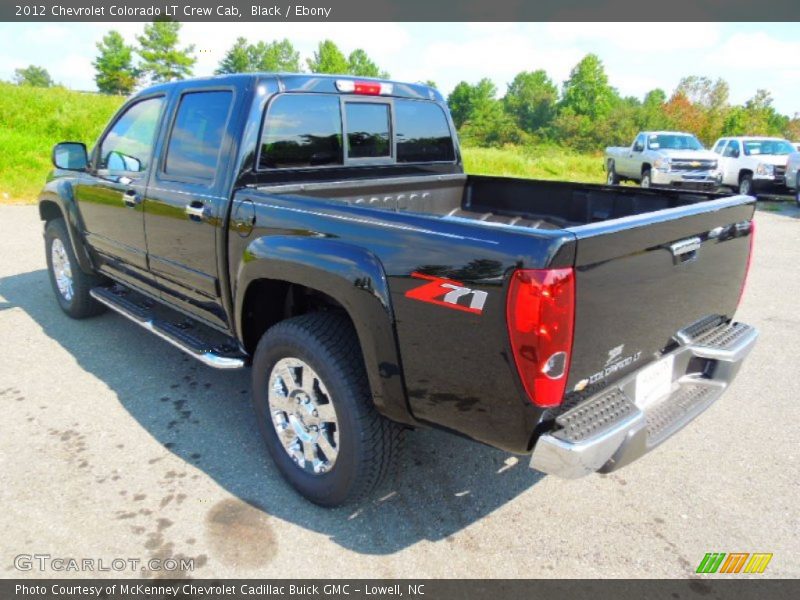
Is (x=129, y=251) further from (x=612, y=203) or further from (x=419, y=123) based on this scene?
(x=612, y=203)

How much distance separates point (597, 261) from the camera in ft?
6.40

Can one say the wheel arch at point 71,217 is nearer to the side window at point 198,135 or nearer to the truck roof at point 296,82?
the truck roof at point 296,82

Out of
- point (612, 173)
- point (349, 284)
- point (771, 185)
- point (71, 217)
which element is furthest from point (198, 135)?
point (612, 173)

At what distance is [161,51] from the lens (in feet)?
221

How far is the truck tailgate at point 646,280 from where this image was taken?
197 cm

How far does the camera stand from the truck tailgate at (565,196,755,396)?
197 cm

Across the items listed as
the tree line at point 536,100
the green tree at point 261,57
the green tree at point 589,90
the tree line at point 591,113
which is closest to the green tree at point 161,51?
the tree line at point 536,100

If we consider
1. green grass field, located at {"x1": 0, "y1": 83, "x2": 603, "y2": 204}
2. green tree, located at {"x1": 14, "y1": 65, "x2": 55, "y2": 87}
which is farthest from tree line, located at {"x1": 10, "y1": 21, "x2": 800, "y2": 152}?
green tree, located at {"x1": 14, "y1": 65, "x2": 55, "y2": 87}

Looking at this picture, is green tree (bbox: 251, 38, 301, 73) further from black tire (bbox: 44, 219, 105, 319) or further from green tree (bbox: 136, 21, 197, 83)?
black tire (bbox: 44, 219, 105, 319)

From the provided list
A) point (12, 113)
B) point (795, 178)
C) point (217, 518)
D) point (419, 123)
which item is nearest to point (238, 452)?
point (217, 518)

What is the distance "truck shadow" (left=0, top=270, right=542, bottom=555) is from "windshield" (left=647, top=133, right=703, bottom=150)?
16.4 metres

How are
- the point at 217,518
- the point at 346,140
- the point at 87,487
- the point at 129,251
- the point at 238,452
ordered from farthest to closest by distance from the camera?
the point at 129,251 < the point at 346,140 < the point at 238,452 < the point at 87,487 < the point at 217,518

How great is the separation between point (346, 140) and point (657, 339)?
211cm

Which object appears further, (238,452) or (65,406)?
(65,406)
